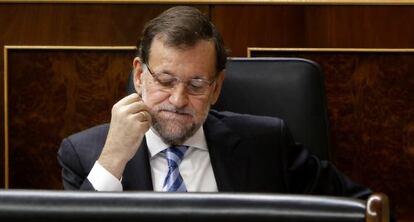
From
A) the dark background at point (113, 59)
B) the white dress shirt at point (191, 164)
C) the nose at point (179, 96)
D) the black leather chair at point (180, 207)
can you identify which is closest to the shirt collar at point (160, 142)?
the white dress shirt at point (191, 164)

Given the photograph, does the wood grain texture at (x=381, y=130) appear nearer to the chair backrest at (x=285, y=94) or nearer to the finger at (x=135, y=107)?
the chair backrest at (x=285, y=94)

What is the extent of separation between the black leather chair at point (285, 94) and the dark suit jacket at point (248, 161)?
0.17 ft

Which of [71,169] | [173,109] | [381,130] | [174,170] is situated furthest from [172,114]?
[381,130]

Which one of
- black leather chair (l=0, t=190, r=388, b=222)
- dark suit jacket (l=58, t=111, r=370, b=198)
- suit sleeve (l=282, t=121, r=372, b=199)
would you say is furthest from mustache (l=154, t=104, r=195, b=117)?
black leather chair (l=0, t=190, r=388, b=222)

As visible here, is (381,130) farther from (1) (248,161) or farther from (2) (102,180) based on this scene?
(2) (102,180)

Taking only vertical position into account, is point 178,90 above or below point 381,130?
above

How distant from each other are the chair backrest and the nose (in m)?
0.19

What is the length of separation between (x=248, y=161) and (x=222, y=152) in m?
0.06

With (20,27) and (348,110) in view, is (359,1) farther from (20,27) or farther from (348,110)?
(20,27)

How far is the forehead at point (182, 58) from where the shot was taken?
4.79ft

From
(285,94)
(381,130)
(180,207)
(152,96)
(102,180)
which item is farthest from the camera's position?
(381,130)

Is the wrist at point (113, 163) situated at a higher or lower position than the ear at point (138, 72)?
lower

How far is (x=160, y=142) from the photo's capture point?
1.55 meters

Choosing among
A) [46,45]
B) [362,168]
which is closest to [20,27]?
[46,45]
